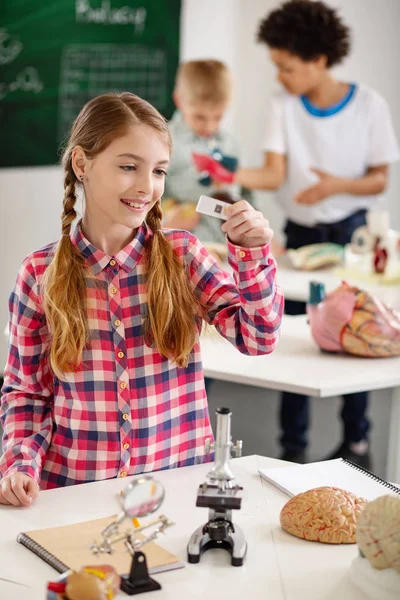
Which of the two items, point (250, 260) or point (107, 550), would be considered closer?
point (107, 550)

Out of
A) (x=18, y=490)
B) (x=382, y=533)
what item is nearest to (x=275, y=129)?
(x=18, y=490)

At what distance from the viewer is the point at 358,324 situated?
2582 millimetres

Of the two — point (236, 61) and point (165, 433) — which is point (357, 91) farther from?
point (165, 433)

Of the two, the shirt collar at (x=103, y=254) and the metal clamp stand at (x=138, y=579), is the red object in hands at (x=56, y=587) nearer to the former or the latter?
the metal clamp stand at (x=138, y=579)

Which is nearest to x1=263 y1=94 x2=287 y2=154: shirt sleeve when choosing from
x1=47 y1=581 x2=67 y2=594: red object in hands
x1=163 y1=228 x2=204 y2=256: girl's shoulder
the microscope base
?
x1=163 y1=228 x2=204 y2=256: girl's shoulder

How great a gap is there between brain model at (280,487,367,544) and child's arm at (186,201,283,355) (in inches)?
13.3

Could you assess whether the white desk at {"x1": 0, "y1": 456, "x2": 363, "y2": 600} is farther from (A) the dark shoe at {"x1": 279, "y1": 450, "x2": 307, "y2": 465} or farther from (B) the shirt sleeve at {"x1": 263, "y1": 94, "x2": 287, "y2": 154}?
(B) the shirt sleeve at {"x1": 263, "y1": 94, "x2": 287, "y2": 154}

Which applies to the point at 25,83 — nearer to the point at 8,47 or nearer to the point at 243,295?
the point at 8,47

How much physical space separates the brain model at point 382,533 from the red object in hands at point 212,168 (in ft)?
9.88

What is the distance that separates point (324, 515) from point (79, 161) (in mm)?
806

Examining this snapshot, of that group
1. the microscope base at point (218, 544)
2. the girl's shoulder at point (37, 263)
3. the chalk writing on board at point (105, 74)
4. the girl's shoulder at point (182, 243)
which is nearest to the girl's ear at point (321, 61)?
the chalk writing on board at point (105, 74)

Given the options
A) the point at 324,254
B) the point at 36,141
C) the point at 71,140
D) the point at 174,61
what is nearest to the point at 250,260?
the point at 71,140

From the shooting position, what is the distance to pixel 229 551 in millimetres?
1352

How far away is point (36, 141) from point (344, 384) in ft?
8.96
